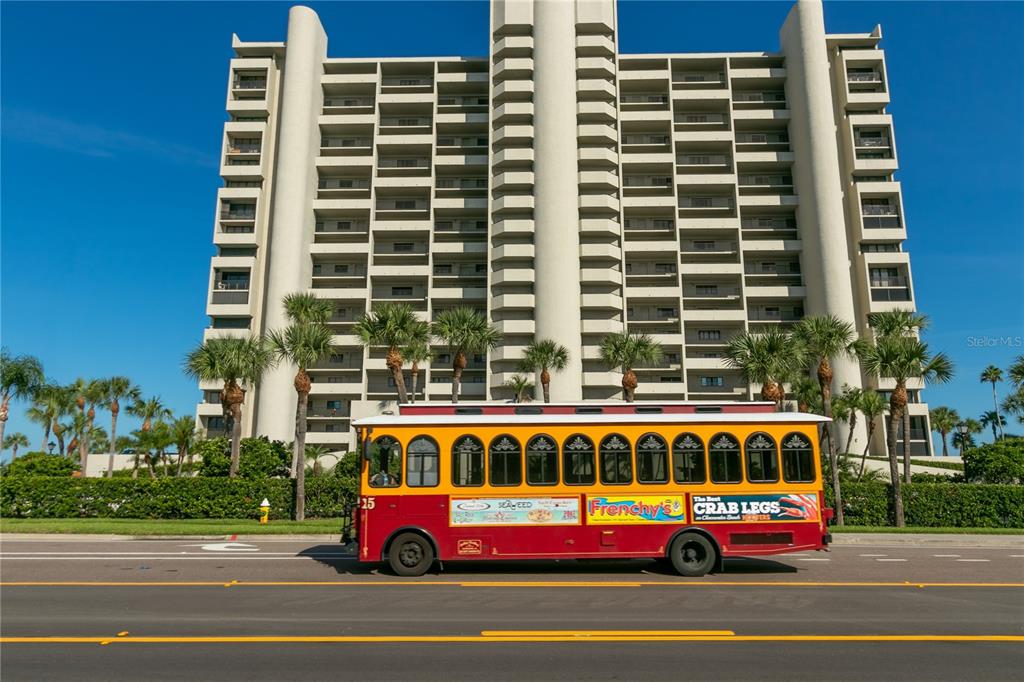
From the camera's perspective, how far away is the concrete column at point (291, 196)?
56094mm

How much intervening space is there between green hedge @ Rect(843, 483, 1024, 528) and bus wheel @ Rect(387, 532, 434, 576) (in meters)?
21.7

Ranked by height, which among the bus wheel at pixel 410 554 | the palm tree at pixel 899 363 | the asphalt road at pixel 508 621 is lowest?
the asphalt road at pixel 508 621

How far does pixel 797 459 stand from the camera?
13266mm

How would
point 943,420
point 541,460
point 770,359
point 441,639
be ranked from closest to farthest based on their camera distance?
point 441,639
point 541,460
point 770,359
point 943,420

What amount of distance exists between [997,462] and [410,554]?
36198 millimetres

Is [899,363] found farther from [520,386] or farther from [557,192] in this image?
[557,192]

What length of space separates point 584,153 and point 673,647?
188 feet

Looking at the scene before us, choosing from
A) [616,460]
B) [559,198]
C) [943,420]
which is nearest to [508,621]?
[616,460]

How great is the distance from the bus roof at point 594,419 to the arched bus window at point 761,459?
1.33 feet

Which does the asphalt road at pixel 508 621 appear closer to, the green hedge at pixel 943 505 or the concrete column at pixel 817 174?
the green hedge at pixel 943 505

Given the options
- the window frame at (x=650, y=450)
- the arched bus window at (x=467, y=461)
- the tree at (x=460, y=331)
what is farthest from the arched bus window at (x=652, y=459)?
the tree at (x=460, y=331)

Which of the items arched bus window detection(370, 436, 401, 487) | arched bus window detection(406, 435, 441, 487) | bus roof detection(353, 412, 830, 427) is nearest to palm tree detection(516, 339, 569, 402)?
bus roof detection(353, 412, 830, 427)

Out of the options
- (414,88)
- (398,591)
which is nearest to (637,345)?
(398,591)

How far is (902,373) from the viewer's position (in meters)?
29.1
